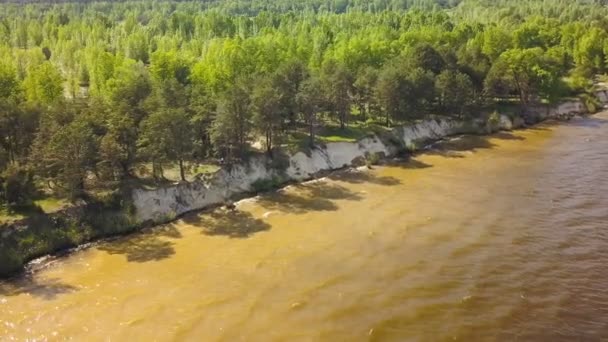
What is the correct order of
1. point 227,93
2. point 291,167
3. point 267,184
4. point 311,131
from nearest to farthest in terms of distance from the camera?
point 227,93
point 267,184
point 291,167
point 311,131

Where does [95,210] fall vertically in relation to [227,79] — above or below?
below

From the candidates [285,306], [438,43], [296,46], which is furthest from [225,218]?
[438,43]

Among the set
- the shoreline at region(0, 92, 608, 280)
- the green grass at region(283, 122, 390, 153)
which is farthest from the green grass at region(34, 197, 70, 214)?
the green grass at region(283, 122, 390, 153)

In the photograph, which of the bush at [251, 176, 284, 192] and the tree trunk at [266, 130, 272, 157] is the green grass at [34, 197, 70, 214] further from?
the tree trunk at [266, 130, 272, 157]

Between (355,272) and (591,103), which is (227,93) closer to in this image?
(355,272)

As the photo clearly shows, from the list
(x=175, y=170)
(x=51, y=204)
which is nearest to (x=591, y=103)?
(x=175, y=170)

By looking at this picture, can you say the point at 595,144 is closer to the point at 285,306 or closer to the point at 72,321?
the point at 285,306
